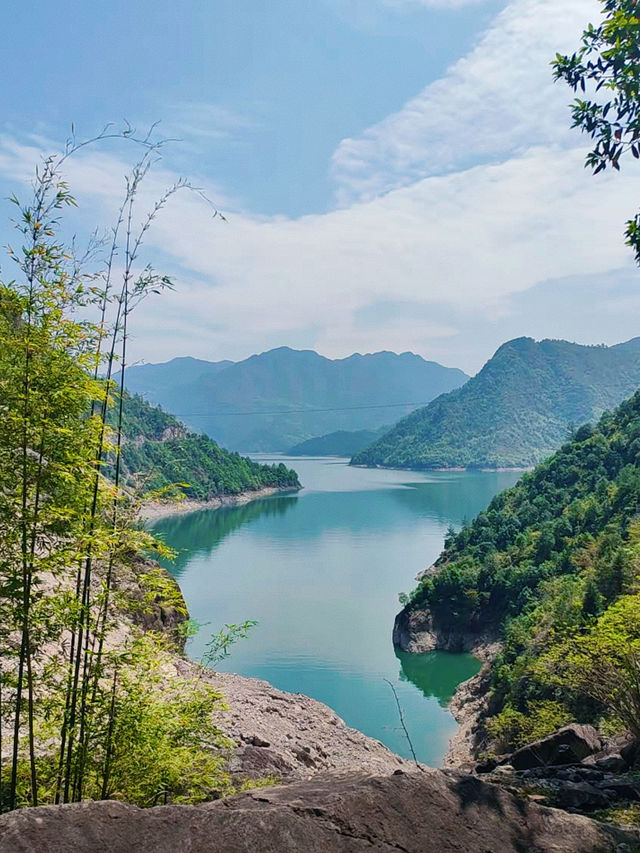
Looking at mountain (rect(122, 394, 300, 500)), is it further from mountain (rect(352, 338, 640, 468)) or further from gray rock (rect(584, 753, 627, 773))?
gray rock (rect(584, 753, 627, 773))

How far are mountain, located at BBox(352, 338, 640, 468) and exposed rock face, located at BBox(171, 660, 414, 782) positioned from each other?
9690 centimetres

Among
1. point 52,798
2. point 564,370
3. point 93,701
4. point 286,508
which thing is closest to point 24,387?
point 93,701

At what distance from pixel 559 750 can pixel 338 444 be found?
16262cm

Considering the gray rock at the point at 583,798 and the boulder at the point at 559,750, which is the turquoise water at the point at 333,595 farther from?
the boulder at the point at 559,750

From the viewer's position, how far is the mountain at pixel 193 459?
72.4 m

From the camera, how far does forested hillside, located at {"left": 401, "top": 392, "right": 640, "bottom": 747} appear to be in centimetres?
902

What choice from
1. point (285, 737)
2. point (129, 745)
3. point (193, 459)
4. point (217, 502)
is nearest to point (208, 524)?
point (217, 502)

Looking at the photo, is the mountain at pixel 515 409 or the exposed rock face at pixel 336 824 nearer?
the exposed rock face at pixel 336 824

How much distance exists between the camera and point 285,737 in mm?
12242

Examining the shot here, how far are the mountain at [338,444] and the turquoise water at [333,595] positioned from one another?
96.9 m

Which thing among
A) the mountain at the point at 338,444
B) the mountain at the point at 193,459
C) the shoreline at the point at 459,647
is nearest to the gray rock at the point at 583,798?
the shoreline at the point at 459,647

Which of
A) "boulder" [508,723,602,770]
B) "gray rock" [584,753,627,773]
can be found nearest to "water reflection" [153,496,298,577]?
"boulder" [508,723,602,770]

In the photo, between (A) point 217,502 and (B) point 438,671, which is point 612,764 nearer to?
(B) point 438,671

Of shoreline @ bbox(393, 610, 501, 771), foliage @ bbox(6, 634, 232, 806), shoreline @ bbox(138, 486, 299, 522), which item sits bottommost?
shoreline @ bbox(393, 610, 501, 771)
